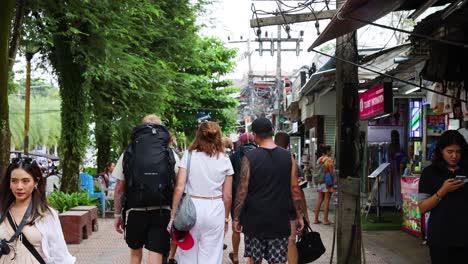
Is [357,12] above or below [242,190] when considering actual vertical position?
above

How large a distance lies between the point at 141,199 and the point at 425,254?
5.34 metres

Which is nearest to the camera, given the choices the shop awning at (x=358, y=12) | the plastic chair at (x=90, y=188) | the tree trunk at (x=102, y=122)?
the shop awning at (x=358, y=12)

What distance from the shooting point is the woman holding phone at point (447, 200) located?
4848 mm

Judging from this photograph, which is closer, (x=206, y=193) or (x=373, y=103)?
(x=206, y=193)

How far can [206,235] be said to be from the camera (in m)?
6.04

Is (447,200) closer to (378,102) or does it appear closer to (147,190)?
(147,190)

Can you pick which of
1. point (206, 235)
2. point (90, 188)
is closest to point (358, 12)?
point (206, 235)

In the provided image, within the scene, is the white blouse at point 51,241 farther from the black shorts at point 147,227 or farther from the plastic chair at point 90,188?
the plastic chair at point 90,188

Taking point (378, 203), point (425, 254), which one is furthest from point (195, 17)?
point (425, 254)

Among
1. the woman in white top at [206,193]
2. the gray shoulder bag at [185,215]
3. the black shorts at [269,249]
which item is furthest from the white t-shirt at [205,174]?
the black shorts at [269,249]

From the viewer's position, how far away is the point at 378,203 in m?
13.3

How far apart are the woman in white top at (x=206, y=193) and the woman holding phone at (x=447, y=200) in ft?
6.49

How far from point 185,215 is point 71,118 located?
9.39 m

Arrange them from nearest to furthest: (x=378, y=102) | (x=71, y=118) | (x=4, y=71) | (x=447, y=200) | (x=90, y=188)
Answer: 1. (x=447, y=200)
2. (x=4, y=71)
3. (x=378, y=102)
4. (x=71, y=118)
5. (x=90, y=188)
